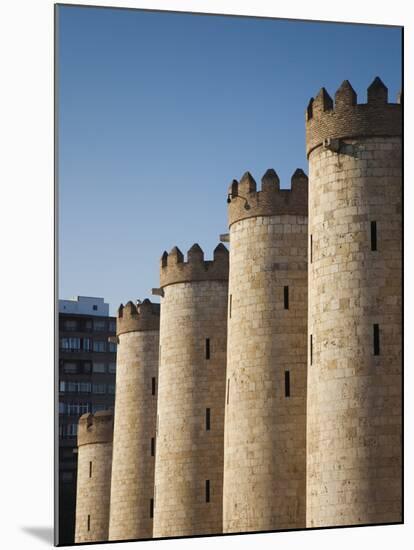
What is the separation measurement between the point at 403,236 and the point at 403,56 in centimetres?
365

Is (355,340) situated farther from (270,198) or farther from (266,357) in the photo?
(270,198)

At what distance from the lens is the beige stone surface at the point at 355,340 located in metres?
32.1

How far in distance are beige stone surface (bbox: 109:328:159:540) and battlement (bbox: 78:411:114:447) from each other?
435 centimetres

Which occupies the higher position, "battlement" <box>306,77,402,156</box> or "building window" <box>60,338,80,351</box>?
"battlement" <box>306,77,402,156</box>

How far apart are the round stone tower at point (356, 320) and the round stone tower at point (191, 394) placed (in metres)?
11.7

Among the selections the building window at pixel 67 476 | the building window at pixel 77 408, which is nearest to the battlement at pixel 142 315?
the building window at pixel 77 408

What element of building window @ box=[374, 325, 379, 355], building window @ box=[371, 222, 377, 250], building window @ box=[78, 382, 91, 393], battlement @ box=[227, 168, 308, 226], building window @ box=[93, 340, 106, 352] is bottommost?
building window @ box=[78, 382, 91, 393]

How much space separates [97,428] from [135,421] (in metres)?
6.21

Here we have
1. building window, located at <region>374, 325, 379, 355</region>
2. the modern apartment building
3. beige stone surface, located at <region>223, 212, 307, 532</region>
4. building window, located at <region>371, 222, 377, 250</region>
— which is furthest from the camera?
the modern apartment building

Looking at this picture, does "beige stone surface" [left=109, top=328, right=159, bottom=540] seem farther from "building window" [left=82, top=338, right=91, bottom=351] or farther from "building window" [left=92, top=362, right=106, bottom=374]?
"building window" [left=92, top=362, right=106, bottom=374]

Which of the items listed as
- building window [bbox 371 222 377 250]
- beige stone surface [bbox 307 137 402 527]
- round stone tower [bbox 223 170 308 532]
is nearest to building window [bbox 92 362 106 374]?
round stone tower [bbox 223 170 308 532]

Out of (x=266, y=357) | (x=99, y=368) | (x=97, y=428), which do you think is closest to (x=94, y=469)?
(x=97, y=428)

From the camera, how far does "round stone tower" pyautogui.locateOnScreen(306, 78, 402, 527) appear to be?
105 feet

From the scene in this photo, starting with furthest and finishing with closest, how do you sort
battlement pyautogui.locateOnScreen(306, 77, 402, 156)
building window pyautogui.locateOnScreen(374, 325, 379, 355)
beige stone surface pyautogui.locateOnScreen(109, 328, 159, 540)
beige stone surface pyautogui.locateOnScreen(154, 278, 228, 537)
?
1. beige stone surface pyautogui.locateOnScreen(109, 328, 159, 540)
2. beige stone surface pyautogui.locateOnScreen(154, 278, 228, 537)
3. battlement pyautogui.locateOnScreen(306, 77, 402, 156)
4. building window pyautogui.locateOnScreen(374, 325, 379, 355)
